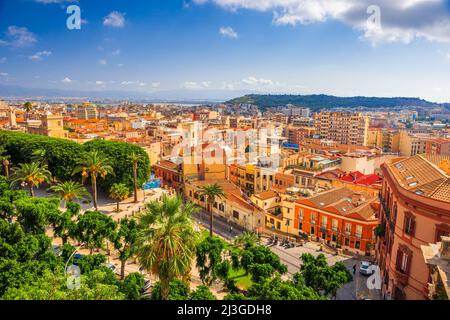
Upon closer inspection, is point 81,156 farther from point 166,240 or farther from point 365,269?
point 365,269

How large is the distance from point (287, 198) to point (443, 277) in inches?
1247

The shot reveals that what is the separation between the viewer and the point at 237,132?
323 feet

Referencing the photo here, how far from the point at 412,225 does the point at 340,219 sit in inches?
596

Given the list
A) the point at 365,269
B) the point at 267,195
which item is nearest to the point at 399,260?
the point at 365,269

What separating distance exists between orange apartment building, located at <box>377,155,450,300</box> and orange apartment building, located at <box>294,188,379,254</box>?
8058 millimetres

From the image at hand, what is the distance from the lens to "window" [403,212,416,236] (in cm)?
2308

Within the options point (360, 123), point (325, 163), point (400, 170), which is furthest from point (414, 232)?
point (360, 123)

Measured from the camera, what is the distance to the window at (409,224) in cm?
2308

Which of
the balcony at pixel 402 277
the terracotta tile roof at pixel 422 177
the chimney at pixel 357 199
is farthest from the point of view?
the chimney at pixel 357 199

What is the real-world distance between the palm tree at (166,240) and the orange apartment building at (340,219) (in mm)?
26010

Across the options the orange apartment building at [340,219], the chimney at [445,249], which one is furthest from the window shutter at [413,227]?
the orange apartment building at [340,219]

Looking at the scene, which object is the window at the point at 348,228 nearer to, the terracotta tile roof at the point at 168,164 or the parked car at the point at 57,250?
the parked car at the point at 57,250

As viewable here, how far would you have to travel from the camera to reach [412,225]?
23.2 m

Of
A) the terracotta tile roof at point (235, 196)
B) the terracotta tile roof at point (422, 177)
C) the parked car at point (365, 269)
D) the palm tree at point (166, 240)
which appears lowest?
the parked car at point (365, 269)
